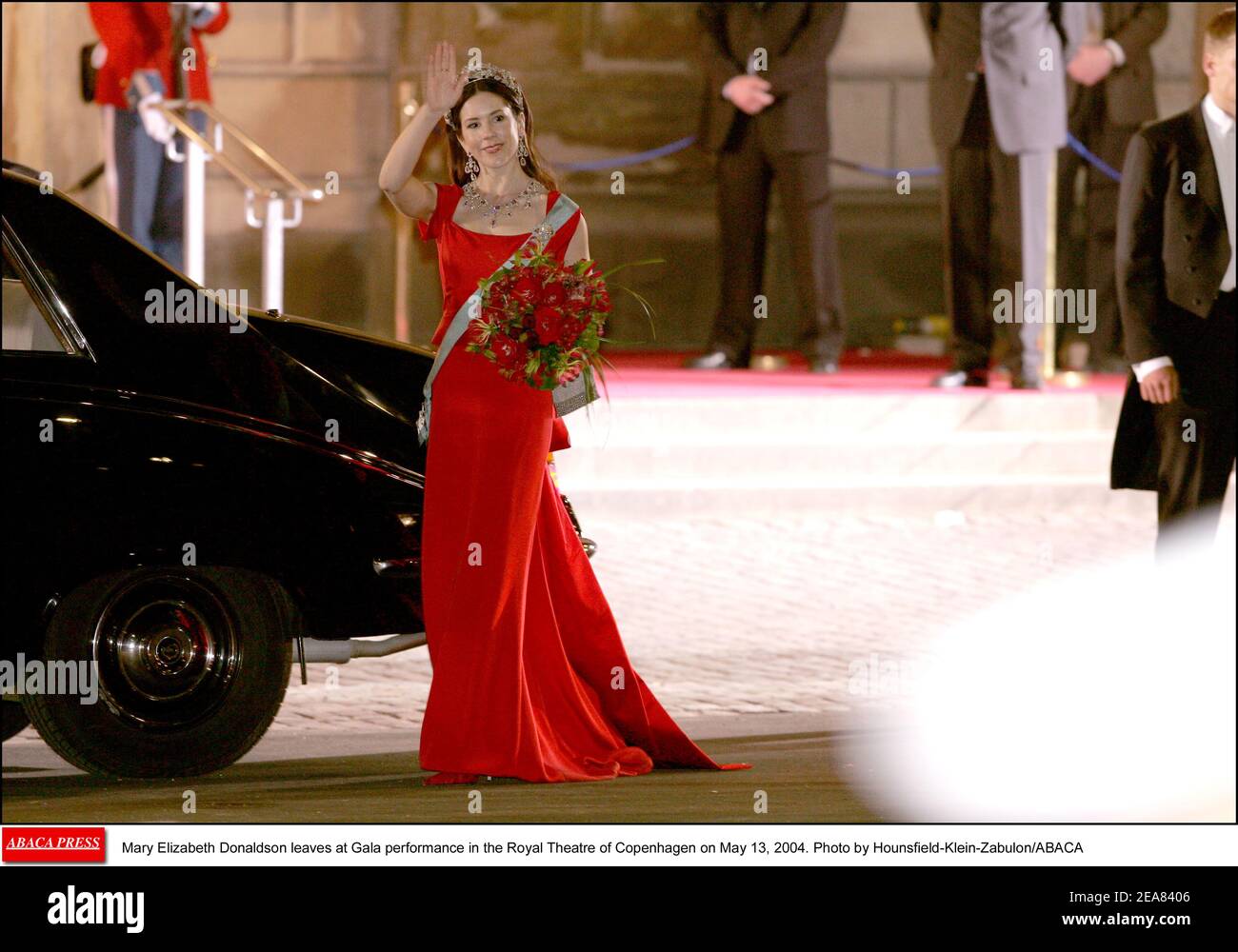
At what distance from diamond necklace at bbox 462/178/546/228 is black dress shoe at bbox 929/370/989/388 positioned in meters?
7.40

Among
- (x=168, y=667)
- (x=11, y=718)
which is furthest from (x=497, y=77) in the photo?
(x=11, y=718)

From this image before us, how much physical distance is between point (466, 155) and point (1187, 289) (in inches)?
99.5

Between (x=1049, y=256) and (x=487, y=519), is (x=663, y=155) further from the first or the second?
(x=487, y=519)

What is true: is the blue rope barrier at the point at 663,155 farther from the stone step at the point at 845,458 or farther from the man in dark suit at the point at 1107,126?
the stone step at the point at 845,458

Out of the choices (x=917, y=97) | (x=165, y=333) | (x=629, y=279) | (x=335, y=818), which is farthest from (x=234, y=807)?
(x=917, y=97)

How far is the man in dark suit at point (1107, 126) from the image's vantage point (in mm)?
14688

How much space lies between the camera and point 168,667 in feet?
21.4

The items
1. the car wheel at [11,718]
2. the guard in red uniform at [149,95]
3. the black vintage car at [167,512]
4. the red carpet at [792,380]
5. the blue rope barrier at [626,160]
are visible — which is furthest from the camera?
the blue rope barrier at [626,160]

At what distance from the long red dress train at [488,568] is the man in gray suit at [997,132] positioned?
22.5ft

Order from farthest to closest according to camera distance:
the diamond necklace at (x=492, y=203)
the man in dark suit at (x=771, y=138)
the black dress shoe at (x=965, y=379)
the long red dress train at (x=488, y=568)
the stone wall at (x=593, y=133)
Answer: the stone wall at (x=593, y=133)
the man in dark suit at (x=771, y=138)
the black dress shoe at (x=965, y=379)
the diamond necklace at (x=492, y=203)
the long red dress train at (x=488, y=568)

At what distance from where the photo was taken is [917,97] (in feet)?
59.5

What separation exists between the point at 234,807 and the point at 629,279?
1150 cm

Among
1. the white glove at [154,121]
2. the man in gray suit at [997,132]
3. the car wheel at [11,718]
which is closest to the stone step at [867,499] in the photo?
the man in gray suit at [997,132]

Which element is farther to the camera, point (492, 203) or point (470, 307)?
point (492, 203)
